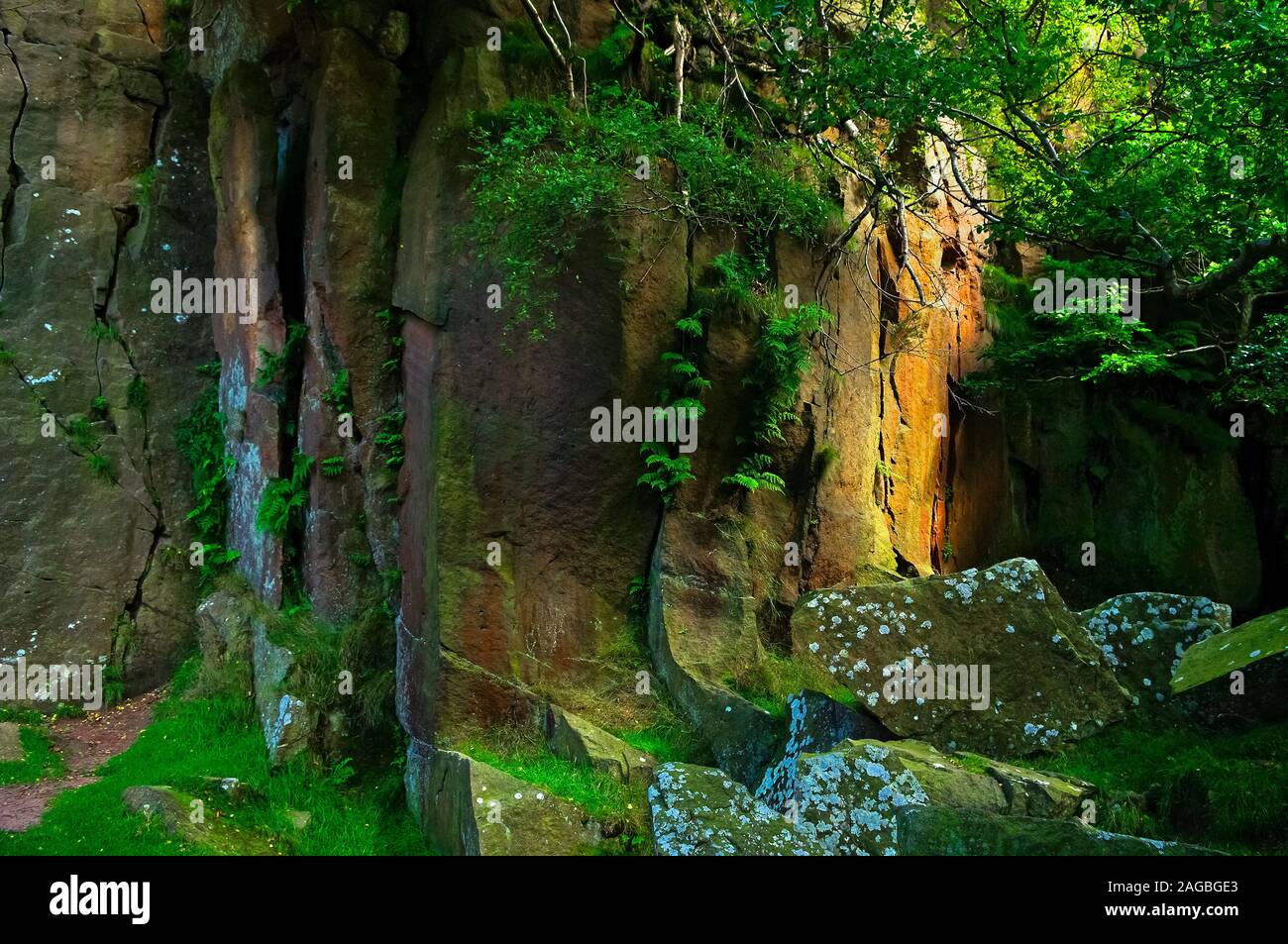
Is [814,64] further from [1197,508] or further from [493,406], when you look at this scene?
[1197,508]

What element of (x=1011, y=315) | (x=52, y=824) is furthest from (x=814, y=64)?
(x=52, y=824)

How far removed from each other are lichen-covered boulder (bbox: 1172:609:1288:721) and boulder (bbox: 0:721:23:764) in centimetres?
1218

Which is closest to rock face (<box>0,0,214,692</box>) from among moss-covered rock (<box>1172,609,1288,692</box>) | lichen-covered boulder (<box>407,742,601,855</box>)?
lichen-covered boulder (<box>407,742,601,855</box>)

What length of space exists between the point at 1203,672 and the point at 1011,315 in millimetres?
10001

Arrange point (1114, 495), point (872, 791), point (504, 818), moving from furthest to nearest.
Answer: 1. point (1114, 495)
2. point (504, 818)
3. point (872, 791)

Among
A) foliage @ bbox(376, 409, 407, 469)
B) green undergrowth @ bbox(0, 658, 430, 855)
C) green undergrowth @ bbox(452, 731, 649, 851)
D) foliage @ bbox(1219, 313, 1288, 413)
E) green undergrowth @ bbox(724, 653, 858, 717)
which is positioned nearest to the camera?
green undergrowth @ bbox(452, 731, 649, 851)

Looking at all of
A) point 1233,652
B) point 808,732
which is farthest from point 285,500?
point 1233,652

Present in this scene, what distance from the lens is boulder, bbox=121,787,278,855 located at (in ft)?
32.9

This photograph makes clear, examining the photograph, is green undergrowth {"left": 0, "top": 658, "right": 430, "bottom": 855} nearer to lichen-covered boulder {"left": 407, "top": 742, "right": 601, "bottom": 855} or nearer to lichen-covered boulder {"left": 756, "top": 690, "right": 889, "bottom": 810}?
lichen-covered boulder {"left": 407, "top": 742, "right": 601, "bottom": 855}

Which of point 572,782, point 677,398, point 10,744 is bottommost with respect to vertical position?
point 10,744

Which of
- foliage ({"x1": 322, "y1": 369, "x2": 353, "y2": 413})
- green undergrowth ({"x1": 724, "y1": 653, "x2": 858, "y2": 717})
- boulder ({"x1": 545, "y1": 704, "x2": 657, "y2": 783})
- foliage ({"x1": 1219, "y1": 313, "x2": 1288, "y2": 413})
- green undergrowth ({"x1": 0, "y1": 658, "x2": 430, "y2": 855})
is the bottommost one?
green undergrowth ({"x1": 0, "y1": 658, "x2": 430, "y2": 855})

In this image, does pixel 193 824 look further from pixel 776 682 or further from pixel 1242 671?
pixel 1242 671

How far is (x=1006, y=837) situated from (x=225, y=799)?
7958mm

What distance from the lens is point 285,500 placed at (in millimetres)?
13641
